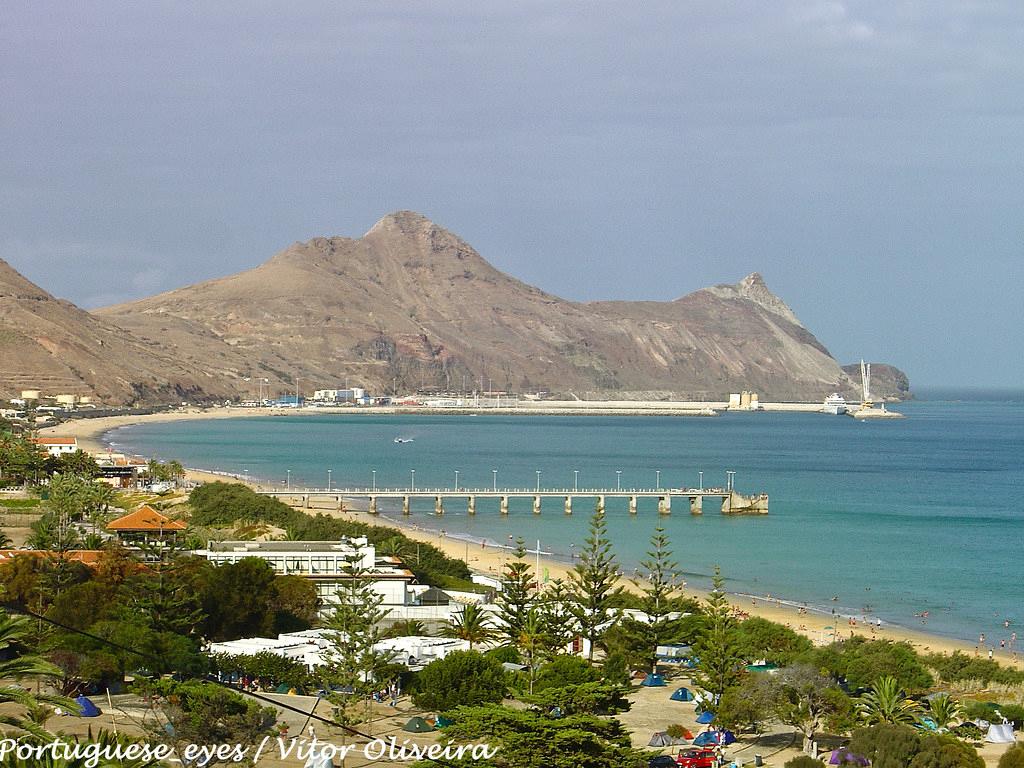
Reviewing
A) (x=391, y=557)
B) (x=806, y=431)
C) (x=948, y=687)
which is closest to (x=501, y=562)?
(x=391, y=557)

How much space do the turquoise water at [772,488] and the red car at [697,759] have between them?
2119cm

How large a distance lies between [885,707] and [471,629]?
10.6 metres

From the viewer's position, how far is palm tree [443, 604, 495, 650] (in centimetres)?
3109

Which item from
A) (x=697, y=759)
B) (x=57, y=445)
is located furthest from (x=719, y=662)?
(x=57, y=445)

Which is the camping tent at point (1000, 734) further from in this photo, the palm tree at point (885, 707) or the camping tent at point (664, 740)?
the camping tent at point (664, 740)

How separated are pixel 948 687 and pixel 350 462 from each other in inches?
3297

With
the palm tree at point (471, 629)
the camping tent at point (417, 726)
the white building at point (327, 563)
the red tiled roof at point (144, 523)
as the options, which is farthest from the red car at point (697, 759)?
the red tiled roof at point (144, 523)

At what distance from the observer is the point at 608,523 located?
230ft

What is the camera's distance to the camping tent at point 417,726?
915 inches

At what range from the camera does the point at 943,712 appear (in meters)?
25.0

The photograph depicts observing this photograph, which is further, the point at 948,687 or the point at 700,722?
the point at 948,687

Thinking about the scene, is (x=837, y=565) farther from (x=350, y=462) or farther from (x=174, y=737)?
(x=350, y=462)

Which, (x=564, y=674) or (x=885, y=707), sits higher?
(x=564, y=674)

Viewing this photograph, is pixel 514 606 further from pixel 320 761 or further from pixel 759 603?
pixel 759 603
